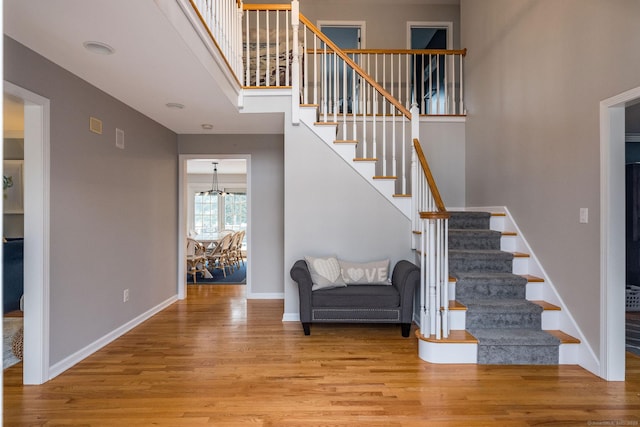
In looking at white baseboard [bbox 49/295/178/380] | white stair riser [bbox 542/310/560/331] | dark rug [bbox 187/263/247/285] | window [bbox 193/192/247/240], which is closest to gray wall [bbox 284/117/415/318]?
white stair riser [bbox 542/310/560/331]

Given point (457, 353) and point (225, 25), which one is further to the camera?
point (225, 25)

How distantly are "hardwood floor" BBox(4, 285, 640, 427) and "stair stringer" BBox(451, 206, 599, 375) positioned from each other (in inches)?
4.4

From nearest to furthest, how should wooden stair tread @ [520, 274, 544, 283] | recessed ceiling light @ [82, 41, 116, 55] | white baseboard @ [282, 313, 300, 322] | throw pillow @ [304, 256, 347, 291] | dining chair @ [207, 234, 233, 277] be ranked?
recessed ceiling light @ [82, 41, 116, 55], wooden stair tread @ [520, 274, 544, 283], throw pillow @ [304, 256, 347, 291], white baseboard @ [282, 313, 300, 322], dining chair @ [207, 234, 233, 277]

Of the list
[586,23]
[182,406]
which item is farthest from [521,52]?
[182,406]

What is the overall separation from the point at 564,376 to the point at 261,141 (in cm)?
436

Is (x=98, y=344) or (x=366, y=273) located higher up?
(x=366, y=273)

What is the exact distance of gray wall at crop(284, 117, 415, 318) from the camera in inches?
158

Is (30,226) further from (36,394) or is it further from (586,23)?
(586,23)

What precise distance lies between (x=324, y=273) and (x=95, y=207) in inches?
90.0

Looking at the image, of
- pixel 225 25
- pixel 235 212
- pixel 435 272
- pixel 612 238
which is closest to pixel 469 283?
pixel 435 272

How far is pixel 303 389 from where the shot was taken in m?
2.50

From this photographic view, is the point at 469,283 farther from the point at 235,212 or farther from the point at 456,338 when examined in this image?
the point at 235,212

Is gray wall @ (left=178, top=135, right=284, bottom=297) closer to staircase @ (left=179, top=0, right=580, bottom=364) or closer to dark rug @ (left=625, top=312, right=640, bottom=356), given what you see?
staircase @ (left=179, top=0, right=580, bottom=364)

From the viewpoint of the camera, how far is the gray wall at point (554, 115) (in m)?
2.64
